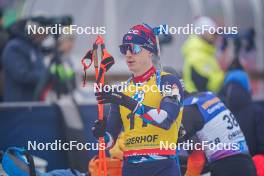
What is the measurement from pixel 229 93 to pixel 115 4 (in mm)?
6069

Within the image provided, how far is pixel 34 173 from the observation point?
6.27 metres

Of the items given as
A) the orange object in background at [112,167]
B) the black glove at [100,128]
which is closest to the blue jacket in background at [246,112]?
the orange object in background at [112,167]

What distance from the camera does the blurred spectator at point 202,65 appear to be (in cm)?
968

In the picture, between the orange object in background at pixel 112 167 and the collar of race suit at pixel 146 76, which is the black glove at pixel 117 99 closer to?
the collar of race suit at pixel 146 76

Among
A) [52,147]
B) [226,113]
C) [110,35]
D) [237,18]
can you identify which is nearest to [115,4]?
[110,35]

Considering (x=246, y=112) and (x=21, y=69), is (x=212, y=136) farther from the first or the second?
(x=21, y=69)

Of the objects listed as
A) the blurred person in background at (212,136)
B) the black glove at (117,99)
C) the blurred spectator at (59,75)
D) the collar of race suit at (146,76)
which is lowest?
the blurred person in background at (212,136)

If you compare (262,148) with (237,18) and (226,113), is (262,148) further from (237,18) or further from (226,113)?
(237,18)

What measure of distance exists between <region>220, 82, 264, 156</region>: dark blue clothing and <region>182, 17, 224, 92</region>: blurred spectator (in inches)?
40.9

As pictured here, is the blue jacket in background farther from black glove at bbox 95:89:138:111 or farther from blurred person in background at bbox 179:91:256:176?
black glove at bbox 95:89:138:111

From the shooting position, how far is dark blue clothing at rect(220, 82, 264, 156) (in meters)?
7.86

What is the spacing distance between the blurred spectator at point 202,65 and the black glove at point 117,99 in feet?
12.6

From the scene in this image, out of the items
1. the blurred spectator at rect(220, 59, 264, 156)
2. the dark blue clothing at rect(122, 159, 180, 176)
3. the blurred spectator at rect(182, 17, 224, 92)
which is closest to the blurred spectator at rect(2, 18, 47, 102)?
the blurred spectator at rect(182, 17, 224, 92)

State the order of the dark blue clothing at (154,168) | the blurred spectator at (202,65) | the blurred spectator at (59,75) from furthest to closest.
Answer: the blurred spectator at (202,65) < the blurred spectator at (59,75) < the dark blue clothing at (154,168)
